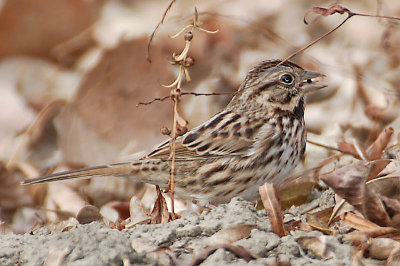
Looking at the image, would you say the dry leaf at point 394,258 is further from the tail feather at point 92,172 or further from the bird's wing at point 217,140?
the tail feather at point 92,172

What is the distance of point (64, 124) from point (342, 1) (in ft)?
12.0

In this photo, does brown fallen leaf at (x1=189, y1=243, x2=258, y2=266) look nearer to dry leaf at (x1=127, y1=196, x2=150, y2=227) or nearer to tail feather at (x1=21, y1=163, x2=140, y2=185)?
dry leaf at (x1=127, y1=196, x2=150, y2=227)

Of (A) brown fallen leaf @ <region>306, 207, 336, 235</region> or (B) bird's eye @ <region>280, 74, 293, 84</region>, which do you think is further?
(B) bird's eye @ <region>280, 74, 293, 84</region>

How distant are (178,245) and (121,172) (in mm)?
1304

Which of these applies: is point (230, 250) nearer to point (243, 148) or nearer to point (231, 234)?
point (231, 234)

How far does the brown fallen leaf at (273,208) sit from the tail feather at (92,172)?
124 cm

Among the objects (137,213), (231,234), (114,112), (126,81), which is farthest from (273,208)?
(126,81)

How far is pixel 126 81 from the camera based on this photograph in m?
6.20

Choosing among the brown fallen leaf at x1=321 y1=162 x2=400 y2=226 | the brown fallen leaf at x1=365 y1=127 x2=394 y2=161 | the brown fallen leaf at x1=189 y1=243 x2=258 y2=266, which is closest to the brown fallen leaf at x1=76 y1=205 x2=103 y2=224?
the brown fallen leaf at x1=189 y1=243 x2=258 y2=266

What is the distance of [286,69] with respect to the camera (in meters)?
4.32

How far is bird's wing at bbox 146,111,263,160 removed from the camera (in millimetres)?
4141

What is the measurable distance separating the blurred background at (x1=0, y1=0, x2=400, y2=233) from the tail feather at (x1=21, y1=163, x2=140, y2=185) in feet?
1.89

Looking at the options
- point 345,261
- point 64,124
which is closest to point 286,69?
point 345,261

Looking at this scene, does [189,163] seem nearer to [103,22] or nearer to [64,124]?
[64,124]
